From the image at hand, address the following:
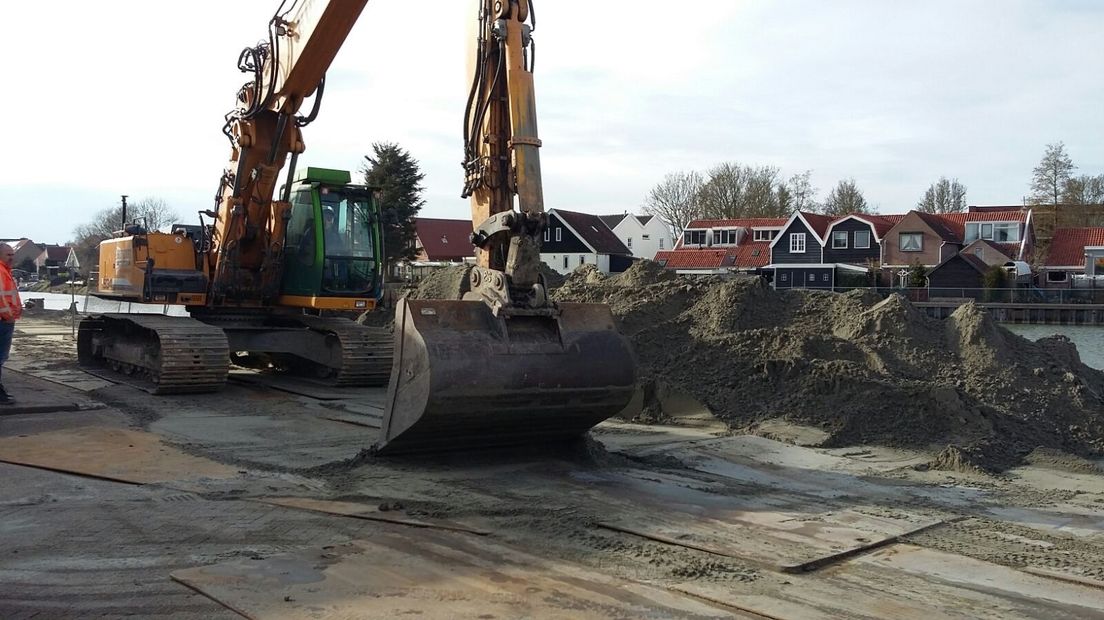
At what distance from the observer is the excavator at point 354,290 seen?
7293 mm

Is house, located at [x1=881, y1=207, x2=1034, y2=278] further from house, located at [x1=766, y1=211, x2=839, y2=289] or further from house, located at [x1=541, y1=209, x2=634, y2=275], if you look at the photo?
house, located at [x1=541, y1=209, x2=634, y2=275]

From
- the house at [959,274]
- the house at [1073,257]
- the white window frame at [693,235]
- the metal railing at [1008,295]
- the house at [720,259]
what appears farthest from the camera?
the white window frame at [693,235]

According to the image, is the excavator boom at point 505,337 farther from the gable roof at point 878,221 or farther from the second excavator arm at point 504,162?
the gable roof at point 878,221

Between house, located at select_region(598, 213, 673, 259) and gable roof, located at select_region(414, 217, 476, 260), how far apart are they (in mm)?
14456

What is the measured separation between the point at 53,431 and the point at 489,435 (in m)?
4.65

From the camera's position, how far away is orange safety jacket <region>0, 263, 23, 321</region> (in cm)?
1014

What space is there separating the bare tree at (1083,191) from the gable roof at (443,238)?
137ft

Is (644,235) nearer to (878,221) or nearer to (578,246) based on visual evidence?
(578,246)

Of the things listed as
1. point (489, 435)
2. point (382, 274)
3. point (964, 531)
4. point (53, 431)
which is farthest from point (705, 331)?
point (53, 431)

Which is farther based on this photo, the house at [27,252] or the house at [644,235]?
the house at [27,252]

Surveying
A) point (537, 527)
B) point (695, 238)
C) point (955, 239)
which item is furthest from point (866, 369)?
point (695, 238)

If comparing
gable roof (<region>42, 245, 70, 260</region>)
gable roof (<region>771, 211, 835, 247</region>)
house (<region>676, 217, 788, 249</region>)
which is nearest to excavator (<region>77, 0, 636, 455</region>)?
gable roof (<region>771, 211, 835, 247</region>)

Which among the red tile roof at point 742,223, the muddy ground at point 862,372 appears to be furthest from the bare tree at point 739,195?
the muddy ground at point 862,372

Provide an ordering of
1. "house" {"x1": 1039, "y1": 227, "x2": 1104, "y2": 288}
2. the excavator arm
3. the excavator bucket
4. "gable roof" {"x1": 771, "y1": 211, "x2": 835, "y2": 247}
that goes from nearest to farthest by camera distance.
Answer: the excavator bucket < the excavator arm < "house" {"x1": 1039, "y1": 227, "x2": 1104, "y2": 288} < "gable roof" {"x1": 771, "y1": 211, "x2": 835, "y2": 247}
